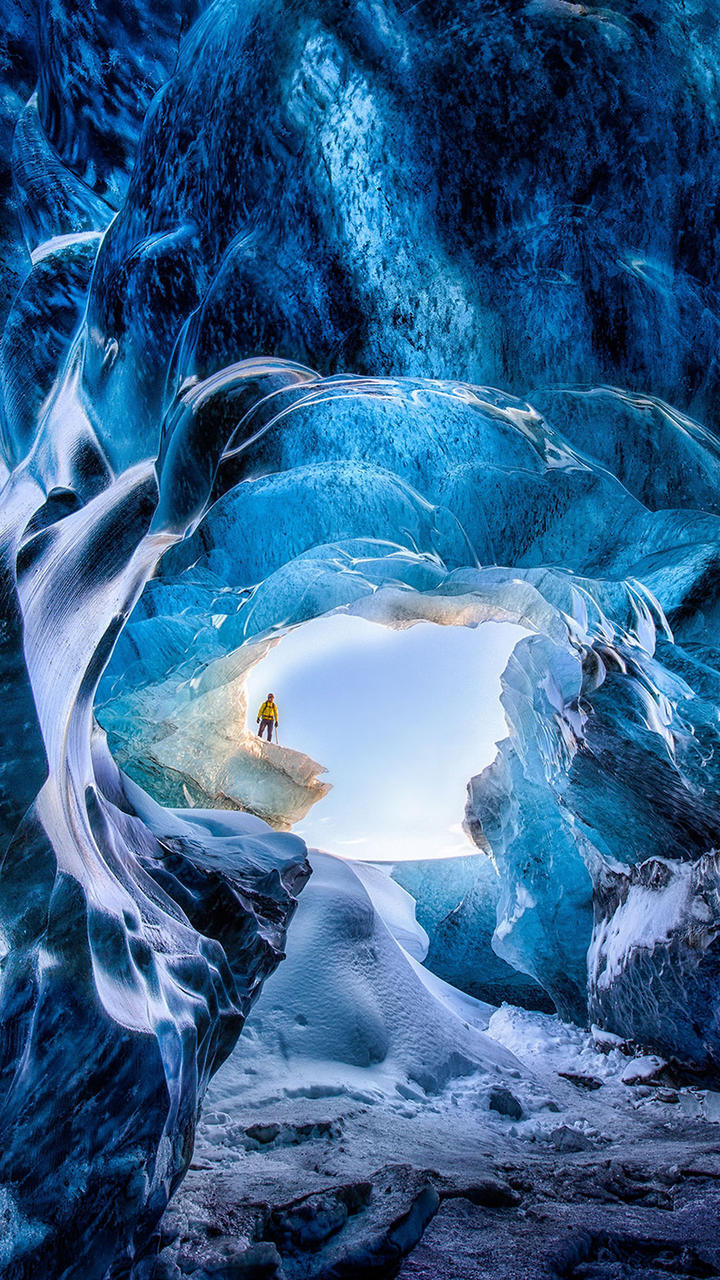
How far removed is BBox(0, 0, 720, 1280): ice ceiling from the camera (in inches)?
90.3

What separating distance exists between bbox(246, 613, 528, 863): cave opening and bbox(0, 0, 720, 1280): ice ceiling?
20.4ft

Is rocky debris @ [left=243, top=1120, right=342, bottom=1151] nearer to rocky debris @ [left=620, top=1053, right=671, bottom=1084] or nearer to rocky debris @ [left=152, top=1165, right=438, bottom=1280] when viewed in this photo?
rocky debris @ [left=152, top=1165, right=438, bottom=1280]

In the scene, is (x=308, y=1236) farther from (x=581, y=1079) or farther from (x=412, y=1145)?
(x=581, y=1079)

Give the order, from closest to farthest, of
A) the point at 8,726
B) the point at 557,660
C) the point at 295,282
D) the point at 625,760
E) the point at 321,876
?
the point at 8,726 < the point at 295,282 < the point at 625,760 < the point at 557,660 < the point at 321,876

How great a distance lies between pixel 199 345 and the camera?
110 inches

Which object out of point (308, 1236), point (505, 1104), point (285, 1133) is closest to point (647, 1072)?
point (505, 1104)

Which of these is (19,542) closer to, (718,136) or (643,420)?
(643,420)

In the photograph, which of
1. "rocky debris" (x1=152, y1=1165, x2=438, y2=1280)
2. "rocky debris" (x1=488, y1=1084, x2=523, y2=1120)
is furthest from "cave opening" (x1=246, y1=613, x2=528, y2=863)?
"rocky debris" (x1=152, y1=1165, x2=438, y2=1280)

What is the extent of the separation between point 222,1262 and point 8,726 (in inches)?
65.9

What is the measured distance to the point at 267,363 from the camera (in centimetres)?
293

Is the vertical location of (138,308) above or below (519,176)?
above

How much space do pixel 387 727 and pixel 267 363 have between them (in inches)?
353

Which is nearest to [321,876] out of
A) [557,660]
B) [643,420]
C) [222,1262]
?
[557,660]

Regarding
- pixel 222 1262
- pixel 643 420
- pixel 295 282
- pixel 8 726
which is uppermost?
pixel 295 282
